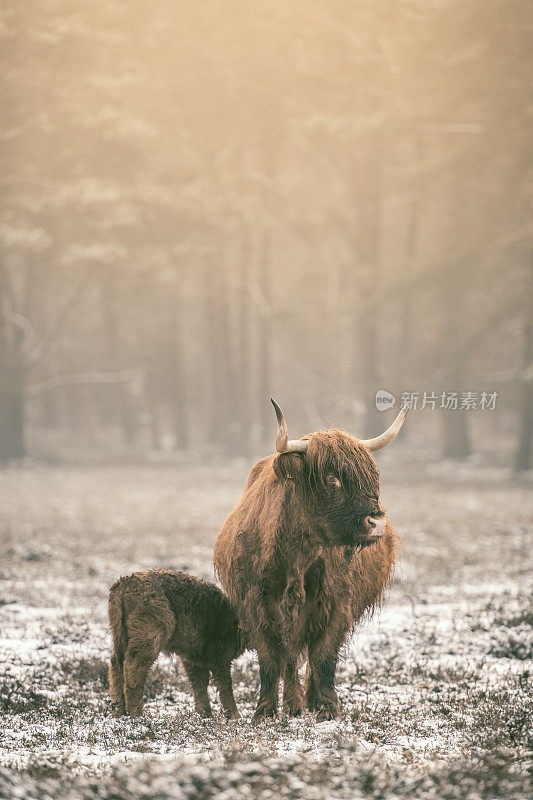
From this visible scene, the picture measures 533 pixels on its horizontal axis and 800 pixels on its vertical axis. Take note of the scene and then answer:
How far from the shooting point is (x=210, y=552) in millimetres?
13023

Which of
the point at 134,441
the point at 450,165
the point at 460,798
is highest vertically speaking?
the point at 450,165

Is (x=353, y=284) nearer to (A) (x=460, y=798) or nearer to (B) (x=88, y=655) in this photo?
(B) (x=88, y=655)

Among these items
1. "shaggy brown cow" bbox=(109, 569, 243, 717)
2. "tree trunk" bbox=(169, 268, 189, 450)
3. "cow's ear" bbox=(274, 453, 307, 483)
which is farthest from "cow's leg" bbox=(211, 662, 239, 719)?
"tree trunk" bbox=(169, 268, 189, 450)

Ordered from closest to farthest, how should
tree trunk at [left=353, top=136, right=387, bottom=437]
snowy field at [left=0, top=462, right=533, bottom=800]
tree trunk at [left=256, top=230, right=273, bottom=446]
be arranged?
snowy field at [left=0, top=462, right=533, bottom=800] → tree trunk at [left=353, top=136, right=387, bottom=437] → tree trunk at [left=256, top=230, right=273, bottom=446]

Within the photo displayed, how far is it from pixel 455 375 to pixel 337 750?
20.5 m

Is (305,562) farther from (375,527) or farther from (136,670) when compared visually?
(136,670)

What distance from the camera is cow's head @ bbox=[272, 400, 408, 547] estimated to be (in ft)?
16.7

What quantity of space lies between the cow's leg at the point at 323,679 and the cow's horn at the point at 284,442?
1.33 metres

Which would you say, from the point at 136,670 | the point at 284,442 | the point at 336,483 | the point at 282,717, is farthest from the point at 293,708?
the point at 284,442

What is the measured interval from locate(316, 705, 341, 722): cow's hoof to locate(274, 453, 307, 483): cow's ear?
1.60 meters

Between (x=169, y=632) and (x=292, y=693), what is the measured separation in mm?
891

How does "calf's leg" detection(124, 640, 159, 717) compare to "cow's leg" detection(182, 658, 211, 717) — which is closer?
"calf's leg" detection(124, 640, 159, 717)

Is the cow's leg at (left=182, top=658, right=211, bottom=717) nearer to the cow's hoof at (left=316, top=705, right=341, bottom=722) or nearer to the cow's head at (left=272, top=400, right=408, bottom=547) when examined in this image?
the cow's hoof at (left=316, top=705, right=341, bottom=722)

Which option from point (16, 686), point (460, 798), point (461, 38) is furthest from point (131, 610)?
point (461, 38)
